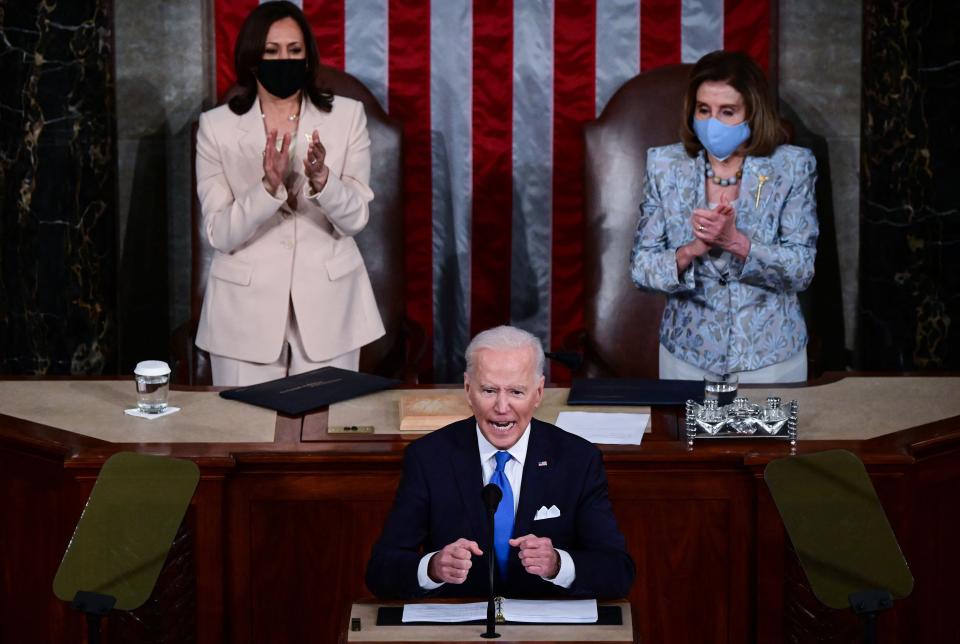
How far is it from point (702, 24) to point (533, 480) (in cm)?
309

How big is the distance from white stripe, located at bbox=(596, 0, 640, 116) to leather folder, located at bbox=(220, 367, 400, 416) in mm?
1923

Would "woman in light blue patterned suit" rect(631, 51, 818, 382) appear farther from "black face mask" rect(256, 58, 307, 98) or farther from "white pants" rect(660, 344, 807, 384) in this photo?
"black face mask" rect(256, 58, 307, 98)

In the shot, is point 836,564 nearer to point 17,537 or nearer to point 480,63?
point 17,537

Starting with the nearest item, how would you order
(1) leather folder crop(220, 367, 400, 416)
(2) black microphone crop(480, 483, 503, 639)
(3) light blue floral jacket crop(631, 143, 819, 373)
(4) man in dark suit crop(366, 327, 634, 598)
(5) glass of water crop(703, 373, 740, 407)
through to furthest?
(2) black microphone crop(480, 483, 503, 639)
(4) man in dark suit crop(366, 327, 634, 598)
(5) glass of water crop(703, 373, 740, 407)
(1) leather folder crop(220, 367, 400, 416)
(3) light blue floral jacket crop(631, 143, 819, 373)

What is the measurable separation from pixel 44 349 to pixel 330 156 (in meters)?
1.44

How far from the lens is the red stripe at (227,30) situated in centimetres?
551

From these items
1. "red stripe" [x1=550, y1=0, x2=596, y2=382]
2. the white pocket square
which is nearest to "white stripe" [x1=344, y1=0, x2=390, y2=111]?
"red stripe" [x1=550, y1=0, x2=596, y2=382]

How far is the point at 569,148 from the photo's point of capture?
5.64 meters

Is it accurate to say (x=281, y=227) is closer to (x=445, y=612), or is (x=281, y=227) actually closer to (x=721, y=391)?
(x=721, y=391)

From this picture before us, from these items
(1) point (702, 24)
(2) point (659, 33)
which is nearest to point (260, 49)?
(2) point (659, 33)

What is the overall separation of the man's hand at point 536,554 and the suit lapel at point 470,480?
227mm

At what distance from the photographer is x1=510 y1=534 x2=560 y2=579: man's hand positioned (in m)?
2.67

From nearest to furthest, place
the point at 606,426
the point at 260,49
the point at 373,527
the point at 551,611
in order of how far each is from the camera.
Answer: the point at 551,611, the point at 373,527, the point at 606,426, the point at 260,49

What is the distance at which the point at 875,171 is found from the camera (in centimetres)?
534
